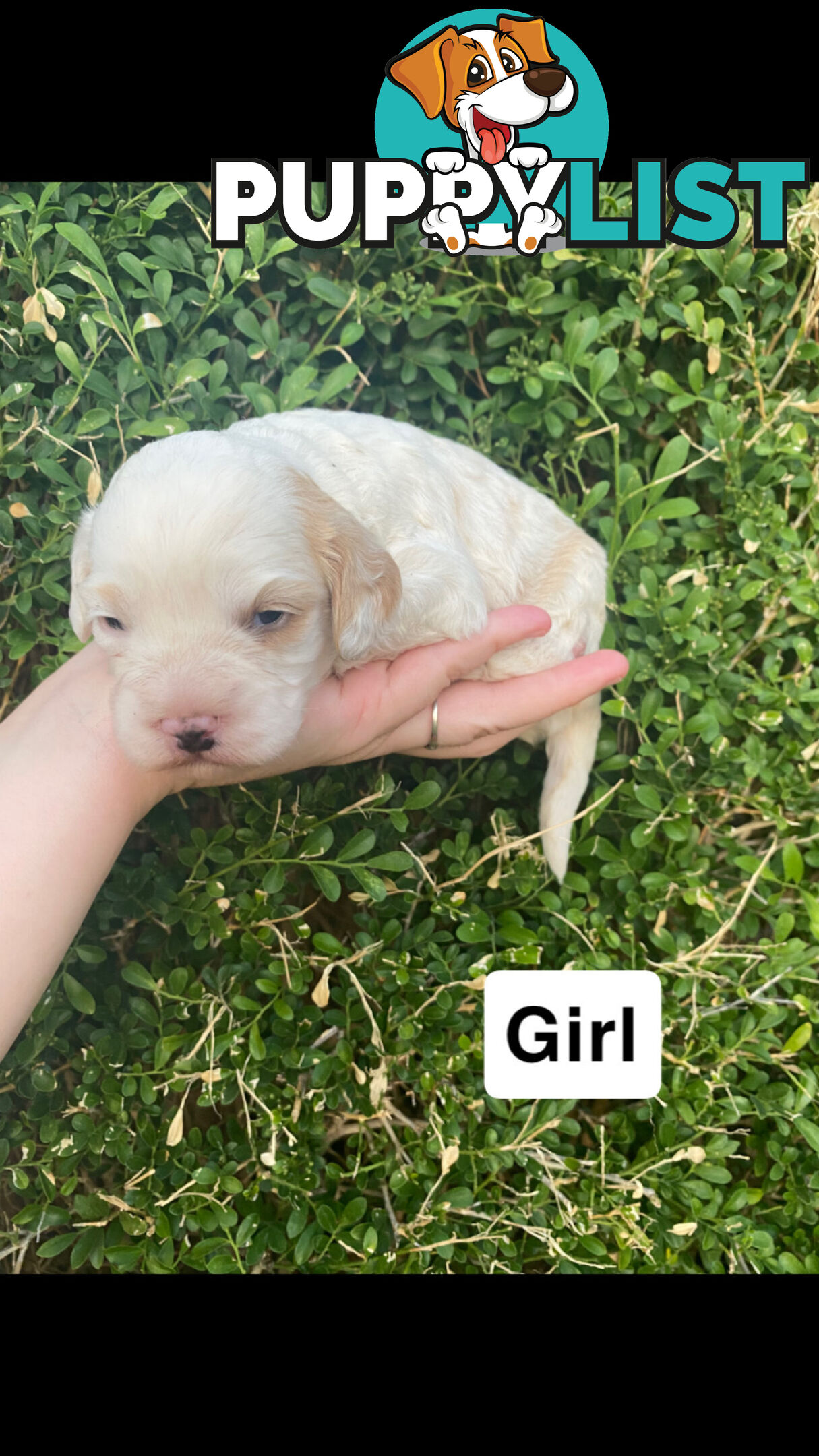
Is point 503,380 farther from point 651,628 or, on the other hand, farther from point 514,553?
point 651,628

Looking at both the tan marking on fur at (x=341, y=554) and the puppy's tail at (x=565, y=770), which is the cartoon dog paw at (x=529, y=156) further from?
the puppy's tail at (x=565, y=770)

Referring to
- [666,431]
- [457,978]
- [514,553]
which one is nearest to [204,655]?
[514,553]

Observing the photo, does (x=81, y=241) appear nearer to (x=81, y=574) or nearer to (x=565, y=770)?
(x=81, y=574)

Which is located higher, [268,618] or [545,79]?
[545,79]

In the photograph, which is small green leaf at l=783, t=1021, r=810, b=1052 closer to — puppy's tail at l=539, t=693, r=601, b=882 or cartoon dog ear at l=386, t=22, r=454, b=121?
puppy's tail at l=539, t=693, r=601, b=882

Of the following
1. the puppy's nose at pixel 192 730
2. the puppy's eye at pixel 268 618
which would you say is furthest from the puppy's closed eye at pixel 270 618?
the puppy's nose at pixel 192 730

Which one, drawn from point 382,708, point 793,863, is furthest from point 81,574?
point 793,863
